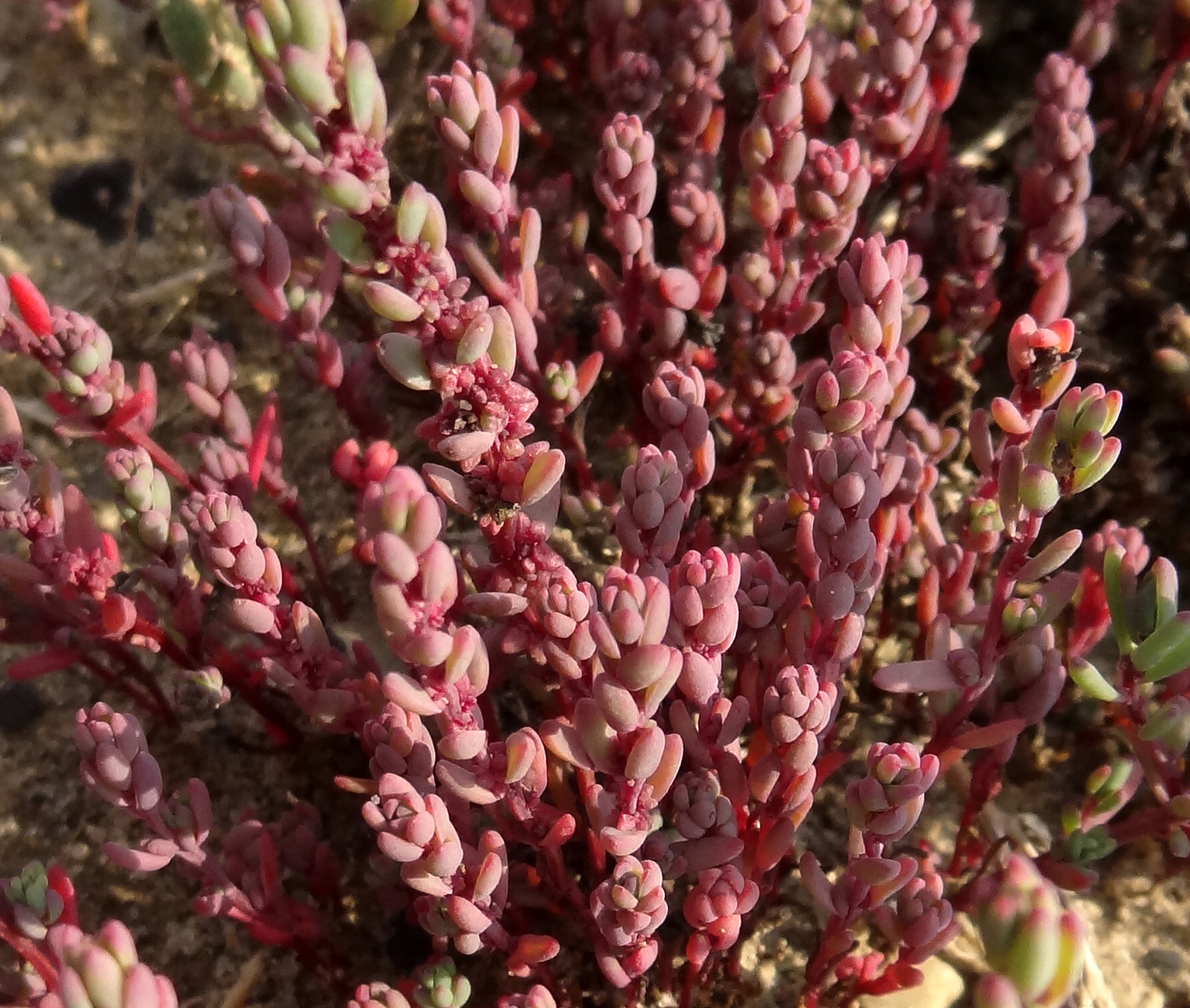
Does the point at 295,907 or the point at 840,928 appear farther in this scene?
the point at 295,907

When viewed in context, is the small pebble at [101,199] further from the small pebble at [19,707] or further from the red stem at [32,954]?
the red stem at [32,954]

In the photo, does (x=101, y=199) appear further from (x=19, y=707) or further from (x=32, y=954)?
(x=32, y=954)

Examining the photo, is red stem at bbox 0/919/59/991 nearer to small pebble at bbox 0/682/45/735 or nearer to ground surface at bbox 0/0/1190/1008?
ground surface at bbox 0/0/1190/1008

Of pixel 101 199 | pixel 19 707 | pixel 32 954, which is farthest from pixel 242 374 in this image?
pixel 32 954

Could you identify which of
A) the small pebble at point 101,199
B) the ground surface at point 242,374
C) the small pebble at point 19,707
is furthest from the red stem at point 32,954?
the small pebble at point 101,199

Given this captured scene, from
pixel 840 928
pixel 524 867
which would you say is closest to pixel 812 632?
pixel 840 928

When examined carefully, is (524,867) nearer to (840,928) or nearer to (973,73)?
(840,928)

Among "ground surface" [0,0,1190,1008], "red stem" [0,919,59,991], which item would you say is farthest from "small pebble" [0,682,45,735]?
"red stem" [0,919,59,991]

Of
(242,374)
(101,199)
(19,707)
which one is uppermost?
(101,199)
